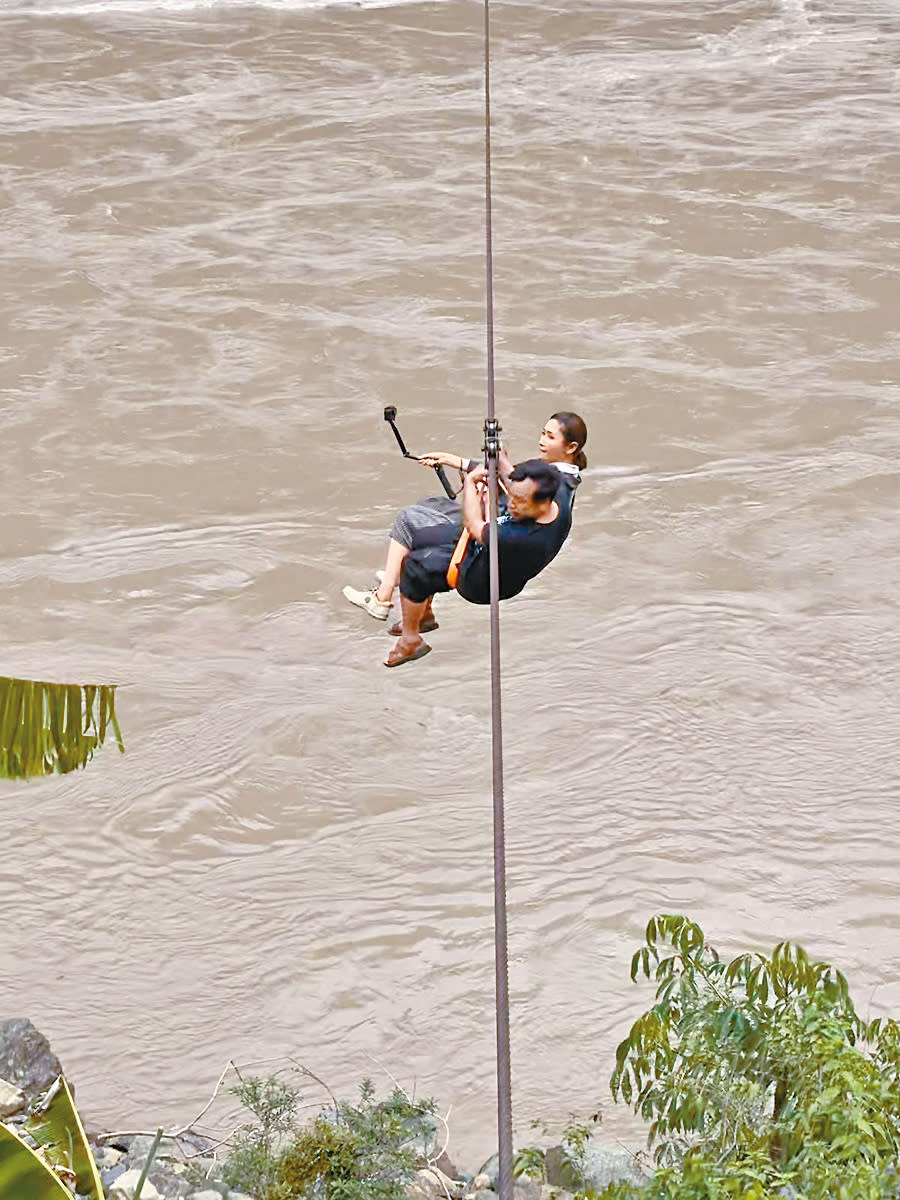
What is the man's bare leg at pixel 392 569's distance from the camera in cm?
583

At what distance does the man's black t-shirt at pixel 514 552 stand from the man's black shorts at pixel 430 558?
0.15m

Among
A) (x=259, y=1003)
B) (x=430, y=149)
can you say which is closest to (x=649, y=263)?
(x=430, y=149)

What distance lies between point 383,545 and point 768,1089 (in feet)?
15.1

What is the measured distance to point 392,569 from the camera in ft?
19.3

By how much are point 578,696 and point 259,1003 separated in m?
2.12

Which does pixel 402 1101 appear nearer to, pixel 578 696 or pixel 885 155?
pixel 578 696

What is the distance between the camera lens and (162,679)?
275 inches

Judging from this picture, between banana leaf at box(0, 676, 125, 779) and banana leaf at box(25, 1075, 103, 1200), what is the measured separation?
2.07 feet

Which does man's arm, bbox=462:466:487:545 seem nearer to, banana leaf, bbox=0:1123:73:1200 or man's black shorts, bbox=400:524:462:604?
man's black shorts, bbox=400:524:462:604

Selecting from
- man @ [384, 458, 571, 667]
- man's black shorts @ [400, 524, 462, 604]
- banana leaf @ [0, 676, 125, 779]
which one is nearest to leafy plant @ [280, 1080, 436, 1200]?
banana leaf @ [0, 676, 125, 779]

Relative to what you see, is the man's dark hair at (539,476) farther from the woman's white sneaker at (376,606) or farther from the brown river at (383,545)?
the brown river at (383,545)

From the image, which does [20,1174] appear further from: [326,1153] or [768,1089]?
[326,1153]

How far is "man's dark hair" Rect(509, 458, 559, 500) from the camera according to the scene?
5.35 meters

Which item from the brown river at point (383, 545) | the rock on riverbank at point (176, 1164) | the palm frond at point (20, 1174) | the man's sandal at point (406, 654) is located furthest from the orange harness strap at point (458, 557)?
the palm frond at point (20, 1174)
